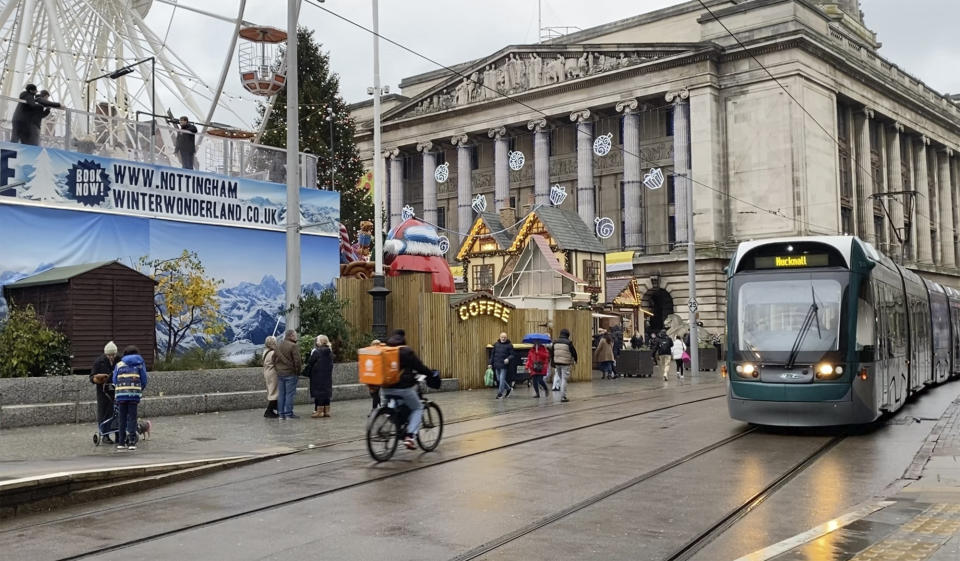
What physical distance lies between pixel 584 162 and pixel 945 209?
34610mm

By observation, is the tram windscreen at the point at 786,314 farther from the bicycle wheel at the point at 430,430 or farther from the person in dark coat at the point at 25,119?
the person in dark coat at the point at 25,119

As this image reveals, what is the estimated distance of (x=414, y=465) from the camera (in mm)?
11844

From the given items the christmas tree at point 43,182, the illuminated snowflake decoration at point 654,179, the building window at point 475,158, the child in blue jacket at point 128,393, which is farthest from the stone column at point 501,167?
the child in blue jacket at point 128,393

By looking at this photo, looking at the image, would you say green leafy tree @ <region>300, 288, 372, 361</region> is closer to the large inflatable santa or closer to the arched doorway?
the large inflatable santa

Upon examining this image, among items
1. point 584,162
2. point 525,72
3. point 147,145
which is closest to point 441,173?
point 525,72

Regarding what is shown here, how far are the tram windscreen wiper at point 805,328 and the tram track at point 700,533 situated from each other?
141 cm

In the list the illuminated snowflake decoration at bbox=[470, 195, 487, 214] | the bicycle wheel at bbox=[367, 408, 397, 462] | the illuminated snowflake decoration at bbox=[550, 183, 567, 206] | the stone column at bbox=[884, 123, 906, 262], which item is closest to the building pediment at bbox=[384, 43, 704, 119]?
the illuminated snowflake decoration at bbox=[470, 195, 487, 214]

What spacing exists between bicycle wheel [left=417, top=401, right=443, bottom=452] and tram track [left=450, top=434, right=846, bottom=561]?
3379 millimetres

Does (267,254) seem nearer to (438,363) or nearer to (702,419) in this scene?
(438,363)

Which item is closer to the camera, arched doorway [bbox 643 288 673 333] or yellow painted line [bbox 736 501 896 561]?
yellow painted line [bbox 736 501 896 561]

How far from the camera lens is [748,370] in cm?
1420

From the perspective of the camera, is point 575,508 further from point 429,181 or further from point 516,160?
point 429,181

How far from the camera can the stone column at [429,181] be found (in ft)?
247

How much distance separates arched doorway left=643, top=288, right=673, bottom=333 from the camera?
6231 cm
